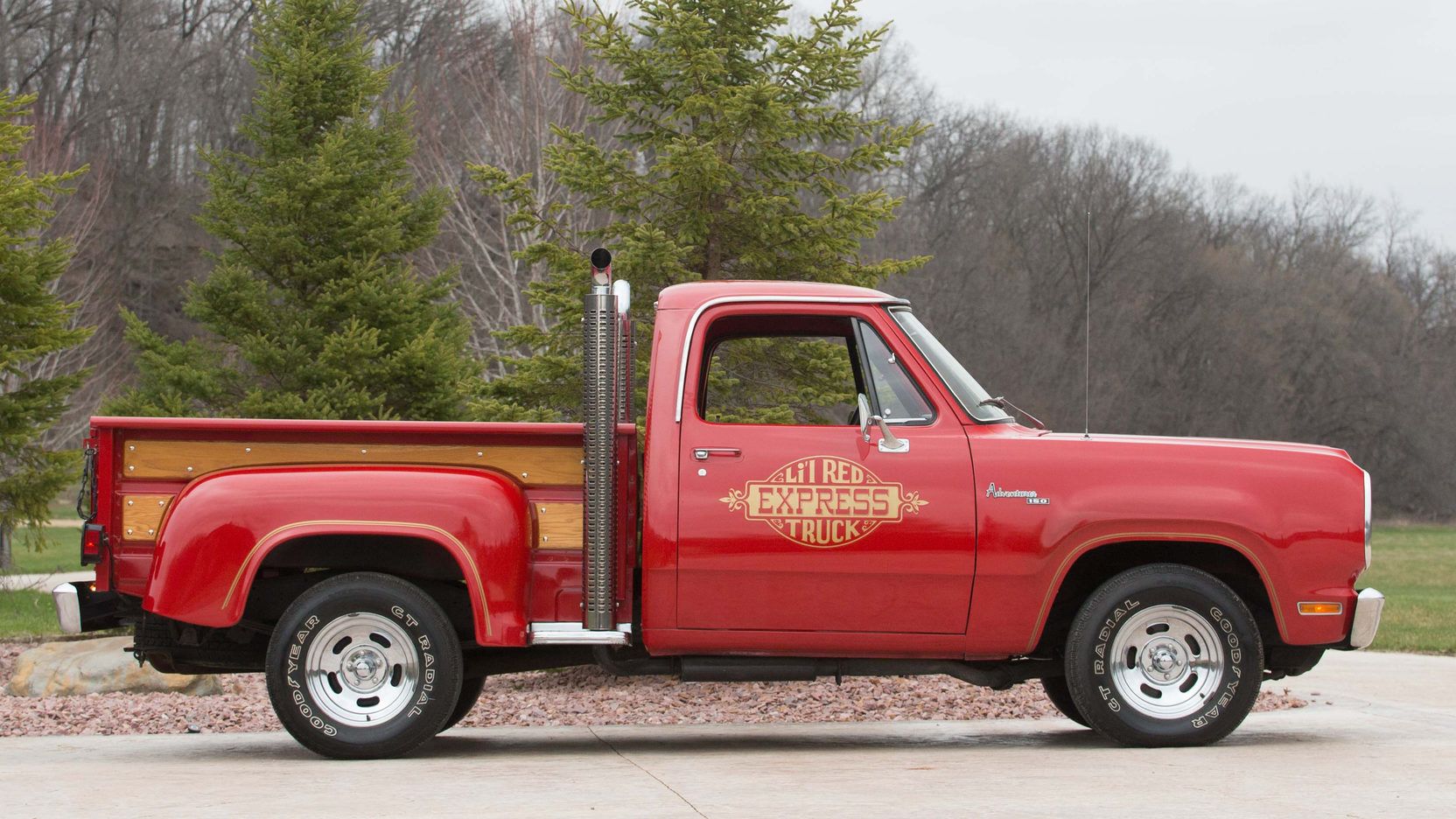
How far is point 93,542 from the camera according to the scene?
6.85 m

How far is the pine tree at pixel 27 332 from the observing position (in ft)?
52.0

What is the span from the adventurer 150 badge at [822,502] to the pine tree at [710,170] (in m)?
3.69

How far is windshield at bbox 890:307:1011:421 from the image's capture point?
7172mm

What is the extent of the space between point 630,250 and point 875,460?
3.86 metres

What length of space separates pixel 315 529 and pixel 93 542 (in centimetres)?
99

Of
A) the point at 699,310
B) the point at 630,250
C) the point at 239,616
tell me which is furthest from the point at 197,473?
the point at 630,250

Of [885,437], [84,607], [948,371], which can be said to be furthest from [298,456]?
[948,371]

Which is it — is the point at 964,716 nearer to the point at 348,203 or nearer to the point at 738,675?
the point at 738,675

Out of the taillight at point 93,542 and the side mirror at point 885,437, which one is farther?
the side mirror at point 885,437

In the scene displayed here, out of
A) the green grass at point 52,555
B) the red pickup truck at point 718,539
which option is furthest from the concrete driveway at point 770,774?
the green grass at point 52,555

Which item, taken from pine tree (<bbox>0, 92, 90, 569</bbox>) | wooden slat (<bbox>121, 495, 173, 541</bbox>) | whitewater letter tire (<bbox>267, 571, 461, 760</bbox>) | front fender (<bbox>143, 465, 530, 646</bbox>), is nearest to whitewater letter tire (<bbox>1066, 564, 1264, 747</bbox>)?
front fender (<bbox>143, 465, 530, 646</bbox>)

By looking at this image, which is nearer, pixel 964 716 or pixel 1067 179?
pixel 964 716

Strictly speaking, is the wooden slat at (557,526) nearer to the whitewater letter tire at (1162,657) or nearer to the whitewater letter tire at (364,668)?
the whitewater letter tire at (364,668)

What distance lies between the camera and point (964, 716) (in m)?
9.15
